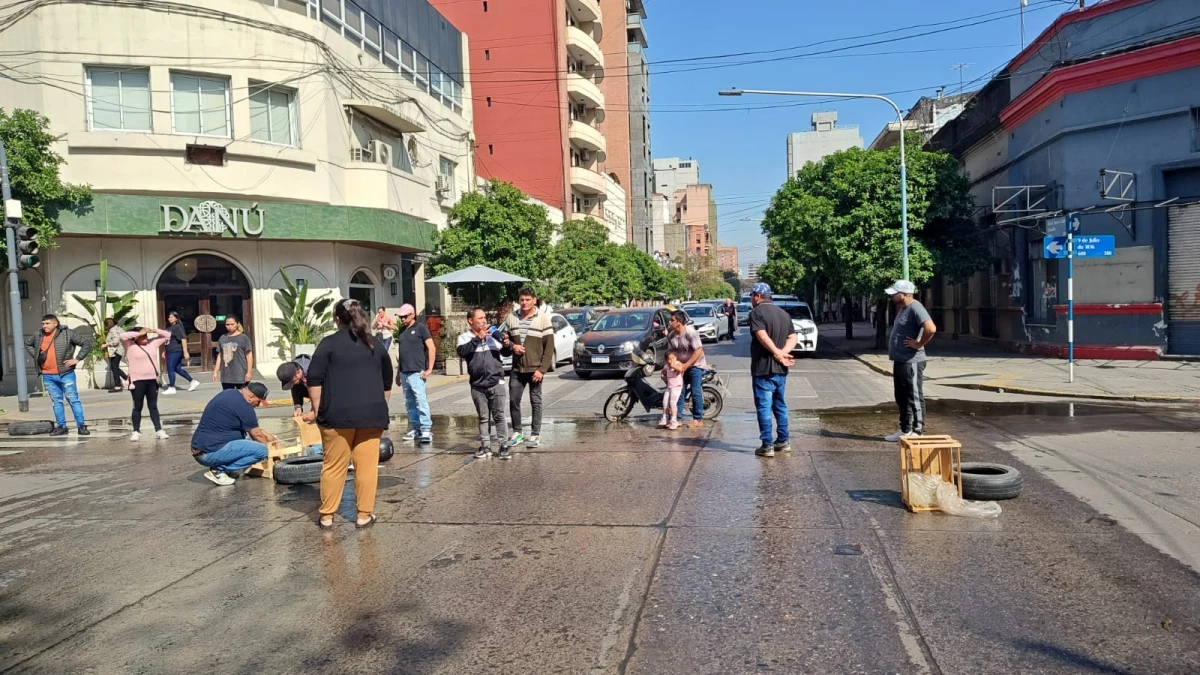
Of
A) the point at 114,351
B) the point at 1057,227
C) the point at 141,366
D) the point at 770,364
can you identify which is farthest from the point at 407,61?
the point at 770,364

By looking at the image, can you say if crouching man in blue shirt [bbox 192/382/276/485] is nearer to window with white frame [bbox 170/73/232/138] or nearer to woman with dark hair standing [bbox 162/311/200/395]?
woman with dark hair standing [bbox 162/311/200/395]

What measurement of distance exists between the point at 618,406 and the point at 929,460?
20.5 ft

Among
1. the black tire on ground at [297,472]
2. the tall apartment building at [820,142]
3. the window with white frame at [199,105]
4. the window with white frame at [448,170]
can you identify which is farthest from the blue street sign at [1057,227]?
the tall apartment building at [820,142]

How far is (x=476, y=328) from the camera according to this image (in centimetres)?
907

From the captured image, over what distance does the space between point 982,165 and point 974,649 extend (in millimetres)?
26138

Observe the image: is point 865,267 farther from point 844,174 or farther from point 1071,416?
point 1071,416

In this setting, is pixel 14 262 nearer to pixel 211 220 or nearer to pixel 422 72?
pixel 211 220

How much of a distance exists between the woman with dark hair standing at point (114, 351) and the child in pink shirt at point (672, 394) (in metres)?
13.5

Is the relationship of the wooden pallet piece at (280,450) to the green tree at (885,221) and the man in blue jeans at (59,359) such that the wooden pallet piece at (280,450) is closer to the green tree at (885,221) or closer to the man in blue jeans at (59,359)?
the man in blue jeans at (59,359)

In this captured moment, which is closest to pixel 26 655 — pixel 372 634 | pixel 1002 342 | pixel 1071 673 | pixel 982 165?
pixel 372 634

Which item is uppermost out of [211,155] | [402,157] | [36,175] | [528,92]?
[528,92]

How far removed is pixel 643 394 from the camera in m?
11.9

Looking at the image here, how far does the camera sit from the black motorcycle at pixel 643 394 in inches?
466

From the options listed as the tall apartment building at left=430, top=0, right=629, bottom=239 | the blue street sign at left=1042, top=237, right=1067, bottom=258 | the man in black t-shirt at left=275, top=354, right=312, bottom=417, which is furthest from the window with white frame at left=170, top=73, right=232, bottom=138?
the tall apartment building at left=430, top=0, right=629, bottom=239
